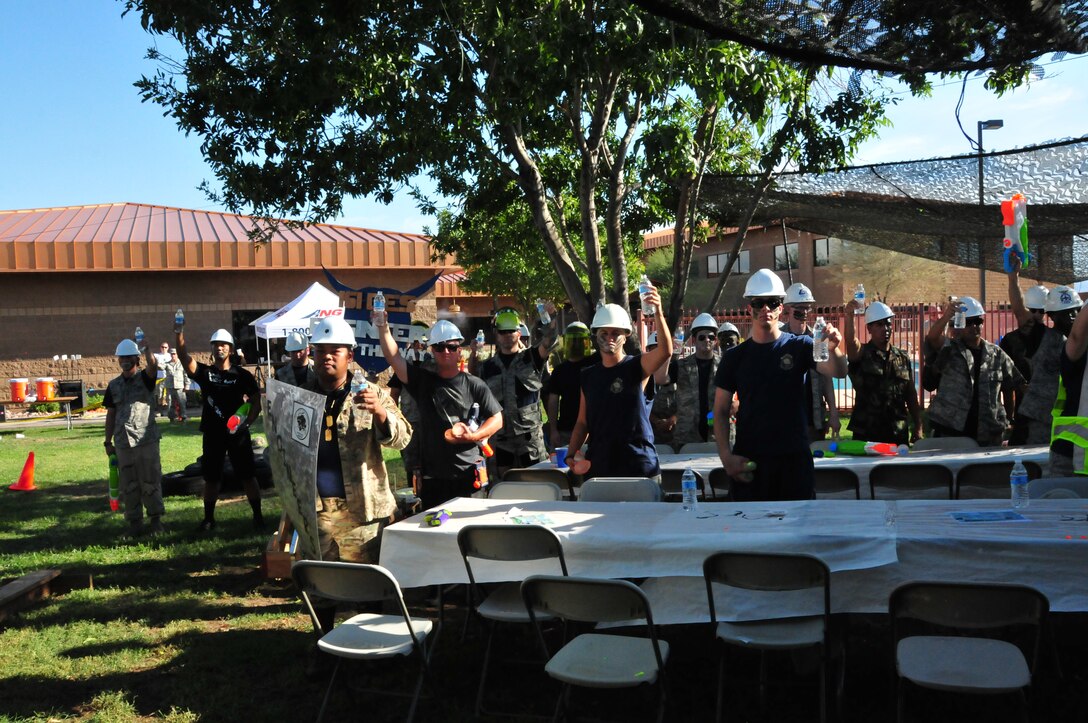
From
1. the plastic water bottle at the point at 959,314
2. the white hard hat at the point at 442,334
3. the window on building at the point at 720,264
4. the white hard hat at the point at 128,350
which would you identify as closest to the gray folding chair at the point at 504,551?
the white hard hat at the point at 442,334

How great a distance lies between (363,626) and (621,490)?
173cm

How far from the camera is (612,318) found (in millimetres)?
5520

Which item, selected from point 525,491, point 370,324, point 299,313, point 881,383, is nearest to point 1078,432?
point 881,383

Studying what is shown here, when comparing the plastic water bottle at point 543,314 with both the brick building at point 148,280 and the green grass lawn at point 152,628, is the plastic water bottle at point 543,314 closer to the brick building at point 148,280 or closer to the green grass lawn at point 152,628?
the green grass lawn at point 152,628

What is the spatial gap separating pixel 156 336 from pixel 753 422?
1041 inches

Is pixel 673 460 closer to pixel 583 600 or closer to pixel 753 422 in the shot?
pixel 753 422

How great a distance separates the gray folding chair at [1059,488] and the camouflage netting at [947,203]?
3101mm

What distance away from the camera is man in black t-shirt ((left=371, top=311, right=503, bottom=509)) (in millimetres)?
5750

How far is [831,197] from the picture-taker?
8.78 m

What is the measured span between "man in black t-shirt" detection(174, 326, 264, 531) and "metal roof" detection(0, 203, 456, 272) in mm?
18875

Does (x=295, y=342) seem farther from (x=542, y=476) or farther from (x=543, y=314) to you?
(x=542, y=476)

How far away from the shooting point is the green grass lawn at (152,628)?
457cm

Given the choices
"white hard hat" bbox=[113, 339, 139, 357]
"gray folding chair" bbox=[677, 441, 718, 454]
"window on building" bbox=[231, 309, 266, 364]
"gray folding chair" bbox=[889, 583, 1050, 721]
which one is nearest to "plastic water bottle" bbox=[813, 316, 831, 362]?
"gray folding chair" bbox=[889, 583, 1050, 721]

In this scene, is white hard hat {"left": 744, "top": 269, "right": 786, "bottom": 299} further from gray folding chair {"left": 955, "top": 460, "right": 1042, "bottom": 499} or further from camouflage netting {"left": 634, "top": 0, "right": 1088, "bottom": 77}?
gray folding chair {"left": 955, "top": 460, "right": 1042, "bottom": 499}
